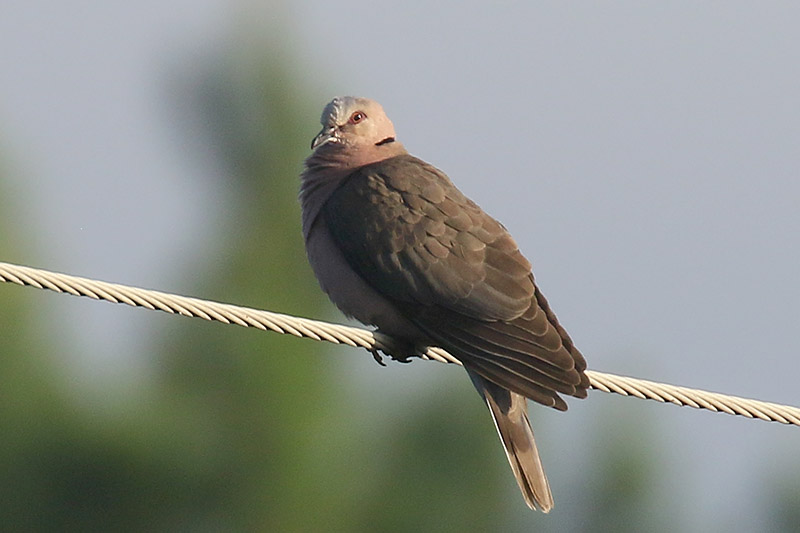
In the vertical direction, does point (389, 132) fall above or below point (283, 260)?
above

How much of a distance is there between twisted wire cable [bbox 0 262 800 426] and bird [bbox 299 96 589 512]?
360mm

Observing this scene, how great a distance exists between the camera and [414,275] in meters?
5.61

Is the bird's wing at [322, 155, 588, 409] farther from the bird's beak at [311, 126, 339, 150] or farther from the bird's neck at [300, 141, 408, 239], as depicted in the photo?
the bird's beak at [311, 126, 339, 150]

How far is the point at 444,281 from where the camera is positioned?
5.56 meters


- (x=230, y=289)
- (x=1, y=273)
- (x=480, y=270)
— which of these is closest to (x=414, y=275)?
(x=480, y=270)

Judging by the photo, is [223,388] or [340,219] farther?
Answer: [223,388]

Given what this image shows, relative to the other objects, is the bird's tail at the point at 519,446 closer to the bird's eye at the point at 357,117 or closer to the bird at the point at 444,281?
the bird at the point at 444,281

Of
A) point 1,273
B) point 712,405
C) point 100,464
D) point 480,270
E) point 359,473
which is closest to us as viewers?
point 1,273

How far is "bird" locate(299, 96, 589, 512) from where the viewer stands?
17.3 ft

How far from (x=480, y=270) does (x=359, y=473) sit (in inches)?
448

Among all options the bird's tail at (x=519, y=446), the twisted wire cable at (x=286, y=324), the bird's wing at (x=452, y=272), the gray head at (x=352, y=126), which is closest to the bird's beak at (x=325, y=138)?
the gray head at (x=352, y=126)

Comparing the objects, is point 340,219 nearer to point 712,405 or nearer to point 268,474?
point 712,405

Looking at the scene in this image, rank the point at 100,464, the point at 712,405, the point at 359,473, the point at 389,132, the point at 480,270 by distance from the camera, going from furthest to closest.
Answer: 1. the point at 359,473
2. the point at 100,464
3. the point at 389,132
4. the point at 480,270
5. the point at 712,405

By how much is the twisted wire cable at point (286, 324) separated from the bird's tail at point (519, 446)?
19.7 inches
